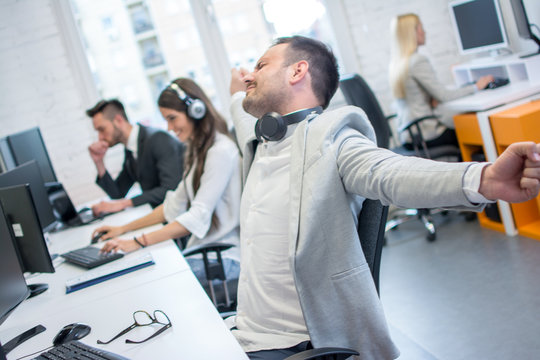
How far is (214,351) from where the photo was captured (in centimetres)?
110

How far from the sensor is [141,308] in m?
1.47

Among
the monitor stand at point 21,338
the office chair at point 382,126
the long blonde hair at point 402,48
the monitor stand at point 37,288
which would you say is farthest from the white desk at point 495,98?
the monitor stand at point 21,338

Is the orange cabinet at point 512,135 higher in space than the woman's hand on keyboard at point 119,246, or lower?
lower

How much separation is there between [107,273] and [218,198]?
1.90ft

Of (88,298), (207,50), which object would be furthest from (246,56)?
(88,298)

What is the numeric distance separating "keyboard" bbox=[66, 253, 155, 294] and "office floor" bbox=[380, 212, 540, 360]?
1084 millimetres

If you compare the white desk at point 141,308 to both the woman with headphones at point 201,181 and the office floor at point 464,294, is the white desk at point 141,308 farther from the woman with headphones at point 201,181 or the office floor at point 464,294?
the office floor at point 464,294

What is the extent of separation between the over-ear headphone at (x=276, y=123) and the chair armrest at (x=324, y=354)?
1.98 ft

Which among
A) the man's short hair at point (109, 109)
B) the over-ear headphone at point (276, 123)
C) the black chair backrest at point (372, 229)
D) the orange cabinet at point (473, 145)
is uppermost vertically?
the man's short hair at point (109, 109)

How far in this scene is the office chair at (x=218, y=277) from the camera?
2.03 meters

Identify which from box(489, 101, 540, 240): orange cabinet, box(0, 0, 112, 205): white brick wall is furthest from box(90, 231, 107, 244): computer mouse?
box(0, 0, 112, 205): white brick wall

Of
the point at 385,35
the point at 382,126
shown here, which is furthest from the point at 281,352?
the point at 385,35

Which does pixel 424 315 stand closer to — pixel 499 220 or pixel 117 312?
pixel 499 220

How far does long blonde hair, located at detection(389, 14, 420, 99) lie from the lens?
11.9ft
